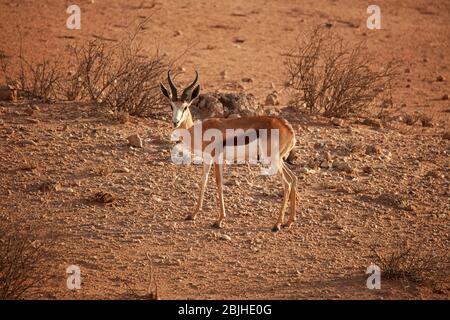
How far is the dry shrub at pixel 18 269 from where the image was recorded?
22.8 feet

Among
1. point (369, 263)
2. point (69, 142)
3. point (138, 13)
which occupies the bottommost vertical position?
point (369, 263)

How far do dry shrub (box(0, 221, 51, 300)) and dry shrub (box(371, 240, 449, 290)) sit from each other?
3.63 meters

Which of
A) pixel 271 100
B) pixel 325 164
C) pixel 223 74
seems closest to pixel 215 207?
pixel 325 164

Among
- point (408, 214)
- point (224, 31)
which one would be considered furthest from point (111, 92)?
point (224, 31)

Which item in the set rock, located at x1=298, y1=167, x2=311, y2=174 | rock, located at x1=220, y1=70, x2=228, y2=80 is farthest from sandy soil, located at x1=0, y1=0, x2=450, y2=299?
rock, located at x1=220, y1=70, x2=228, y2=80

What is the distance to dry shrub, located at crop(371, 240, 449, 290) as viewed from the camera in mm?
8016

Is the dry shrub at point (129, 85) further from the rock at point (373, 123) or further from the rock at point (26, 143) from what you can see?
the rock at point (373, 123)

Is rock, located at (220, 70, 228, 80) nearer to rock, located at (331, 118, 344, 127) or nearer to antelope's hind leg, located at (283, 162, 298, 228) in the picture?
rock, located at (331, 118, 344, 127)

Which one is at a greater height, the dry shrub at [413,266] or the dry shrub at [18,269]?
the dry shrub at [18,269]

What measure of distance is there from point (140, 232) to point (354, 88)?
5.88 meters

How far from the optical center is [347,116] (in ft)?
42.9

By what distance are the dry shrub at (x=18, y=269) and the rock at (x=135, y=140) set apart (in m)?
3.24

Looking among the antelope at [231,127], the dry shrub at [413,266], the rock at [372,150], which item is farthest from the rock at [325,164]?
the dry shrub at [413,266]
